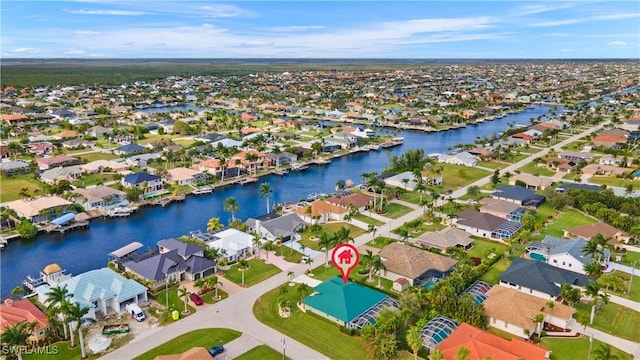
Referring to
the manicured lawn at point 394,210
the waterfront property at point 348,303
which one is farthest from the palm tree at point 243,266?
the manicured lawn at point 394,210

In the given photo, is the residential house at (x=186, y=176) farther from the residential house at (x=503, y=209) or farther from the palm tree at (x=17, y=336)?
the residential house at (x=503, y=209)

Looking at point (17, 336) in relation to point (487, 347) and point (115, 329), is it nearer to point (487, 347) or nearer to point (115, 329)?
point (115, 329)

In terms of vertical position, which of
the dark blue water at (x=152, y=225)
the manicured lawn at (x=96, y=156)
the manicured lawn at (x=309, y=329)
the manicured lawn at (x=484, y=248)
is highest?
the manicured lawn at (x=96, y=156)

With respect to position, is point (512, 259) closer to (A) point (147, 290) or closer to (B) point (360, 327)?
(B) point (360, 327)

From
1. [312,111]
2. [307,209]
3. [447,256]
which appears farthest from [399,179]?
[312,111]

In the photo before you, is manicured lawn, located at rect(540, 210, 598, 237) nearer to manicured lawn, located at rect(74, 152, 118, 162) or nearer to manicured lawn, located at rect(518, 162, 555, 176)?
manicured lawn, located at rect(518, 162, 555, 176)

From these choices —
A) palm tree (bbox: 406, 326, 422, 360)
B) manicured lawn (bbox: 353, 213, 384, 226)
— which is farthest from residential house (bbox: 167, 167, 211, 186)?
palm tree (bbox: 406, 326, 422, 360)

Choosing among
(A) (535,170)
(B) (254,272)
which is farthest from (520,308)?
(A) (535,170)
